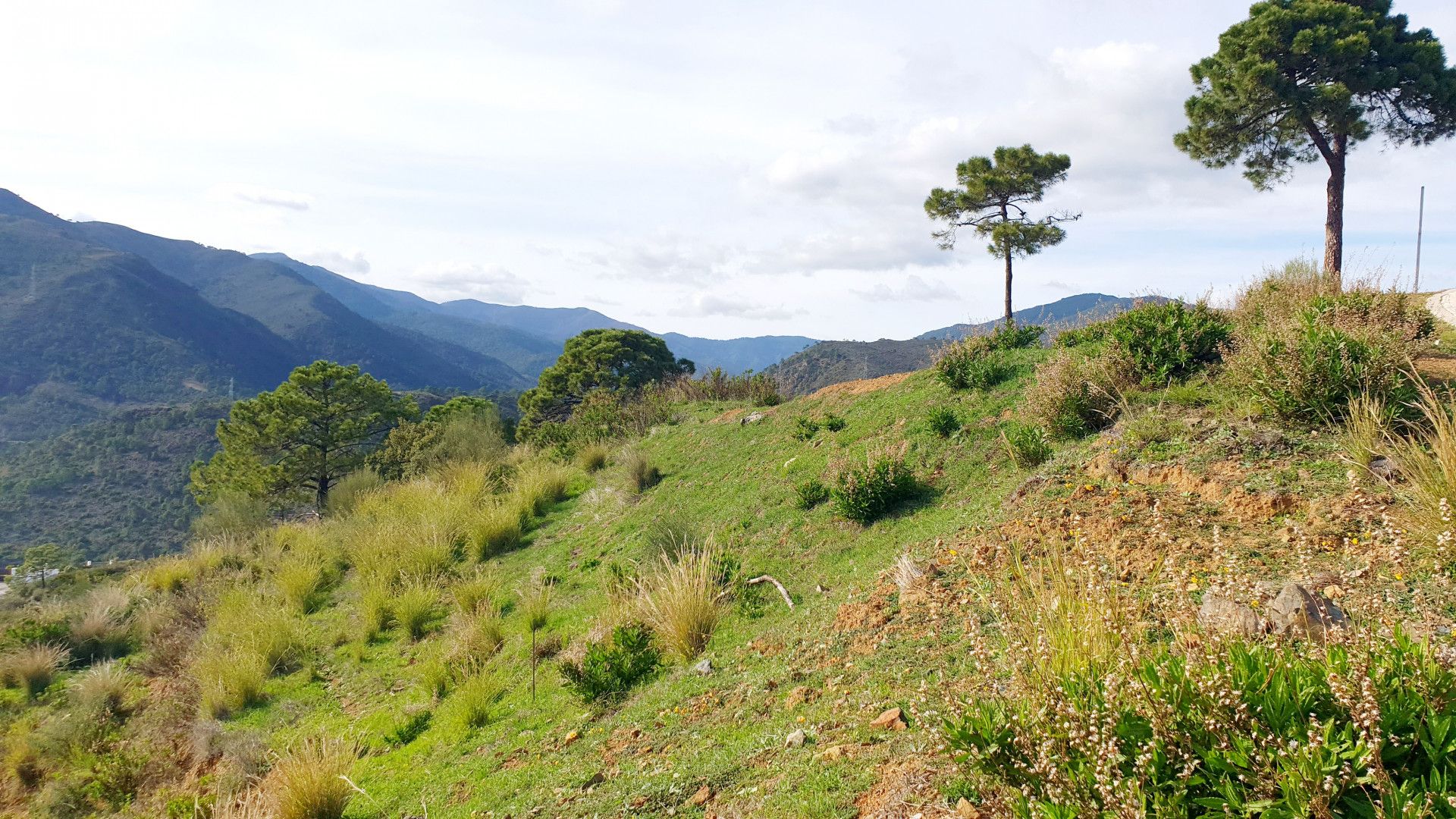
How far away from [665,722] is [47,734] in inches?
319

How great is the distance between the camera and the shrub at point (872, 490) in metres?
7.54

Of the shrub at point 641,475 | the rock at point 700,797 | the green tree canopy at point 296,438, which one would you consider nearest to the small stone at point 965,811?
the rock at point 700,797

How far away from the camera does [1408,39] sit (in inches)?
624

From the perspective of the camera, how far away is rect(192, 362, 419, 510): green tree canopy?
25.4 meters

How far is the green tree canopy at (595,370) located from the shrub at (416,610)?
21.0 metres

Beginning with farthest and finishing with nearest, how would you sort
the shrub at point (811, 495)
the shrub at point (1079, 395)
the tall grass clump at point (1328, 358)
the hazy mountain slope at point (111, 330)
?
the hazy mountain slope at point (111, 330) → the shrub at point (811, 495) → the shrub at point (1079, 395) → the tall grass clump at point (1328, 358)

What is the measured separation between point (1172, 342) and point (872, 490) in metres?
3.69

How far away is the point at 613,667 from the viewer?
5793 millimetres

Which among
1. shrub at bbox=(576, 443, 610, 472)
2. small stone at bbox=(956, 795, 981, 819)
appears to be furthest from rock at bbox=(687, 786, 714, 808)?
shrub at bbox=(576, 443, 610, 472)

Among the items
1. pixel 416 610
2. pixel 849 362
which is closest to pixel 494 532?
pixel 416 610

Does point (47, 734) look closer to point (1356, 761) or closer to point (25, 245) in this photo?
point (1356, 761)

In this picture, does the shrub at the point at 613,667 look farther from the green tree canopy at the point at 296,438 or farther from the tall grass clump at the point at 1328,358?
the green tree canopy at the point at 296,438

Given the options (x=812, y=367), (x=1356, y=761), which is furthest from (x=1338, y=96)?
(x=812, y=367)

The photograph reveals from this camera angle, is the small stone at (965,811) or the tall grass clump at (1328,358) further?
the tall grass clump at (1328,358)
